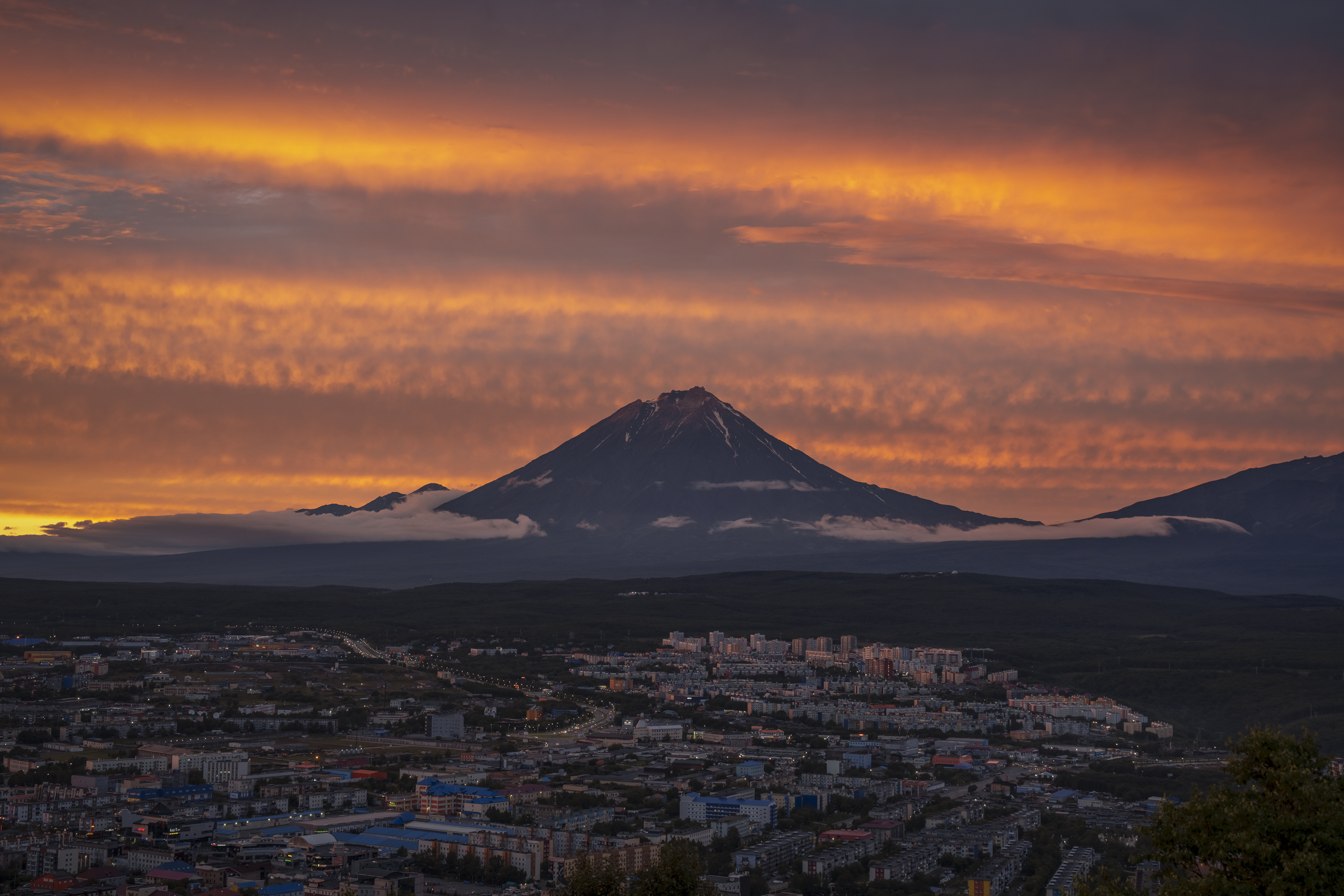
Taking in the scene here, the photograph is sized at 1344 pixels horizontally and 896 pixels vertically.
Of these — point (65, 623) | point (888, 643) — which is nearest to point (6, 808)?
point (65, 623)

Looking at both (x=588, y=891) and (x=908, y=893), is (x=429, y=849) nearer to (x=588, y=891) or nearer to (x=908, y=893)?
(x=908, y=893)

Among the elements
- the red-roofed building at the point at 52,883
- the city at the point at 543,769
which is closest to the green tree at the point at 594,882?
the city at the point at 543,769

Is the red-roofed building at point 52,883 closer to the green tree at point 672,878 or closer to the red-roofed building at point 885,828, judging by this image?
the green tree at point 672,878

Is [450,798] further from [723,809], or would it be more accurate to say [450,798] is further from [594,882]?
[594,882]

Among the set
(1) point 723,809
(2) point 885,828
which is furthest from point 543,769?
(2) point 885,828

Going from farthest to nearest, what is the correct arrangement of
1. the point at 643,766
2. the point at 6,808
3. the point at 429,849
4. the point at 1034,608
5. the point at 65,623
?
1. the point at 1034,608
2. the point at 65,623
3. the point at 643,766
4. the point at 6,808
5. the point at 429,849
